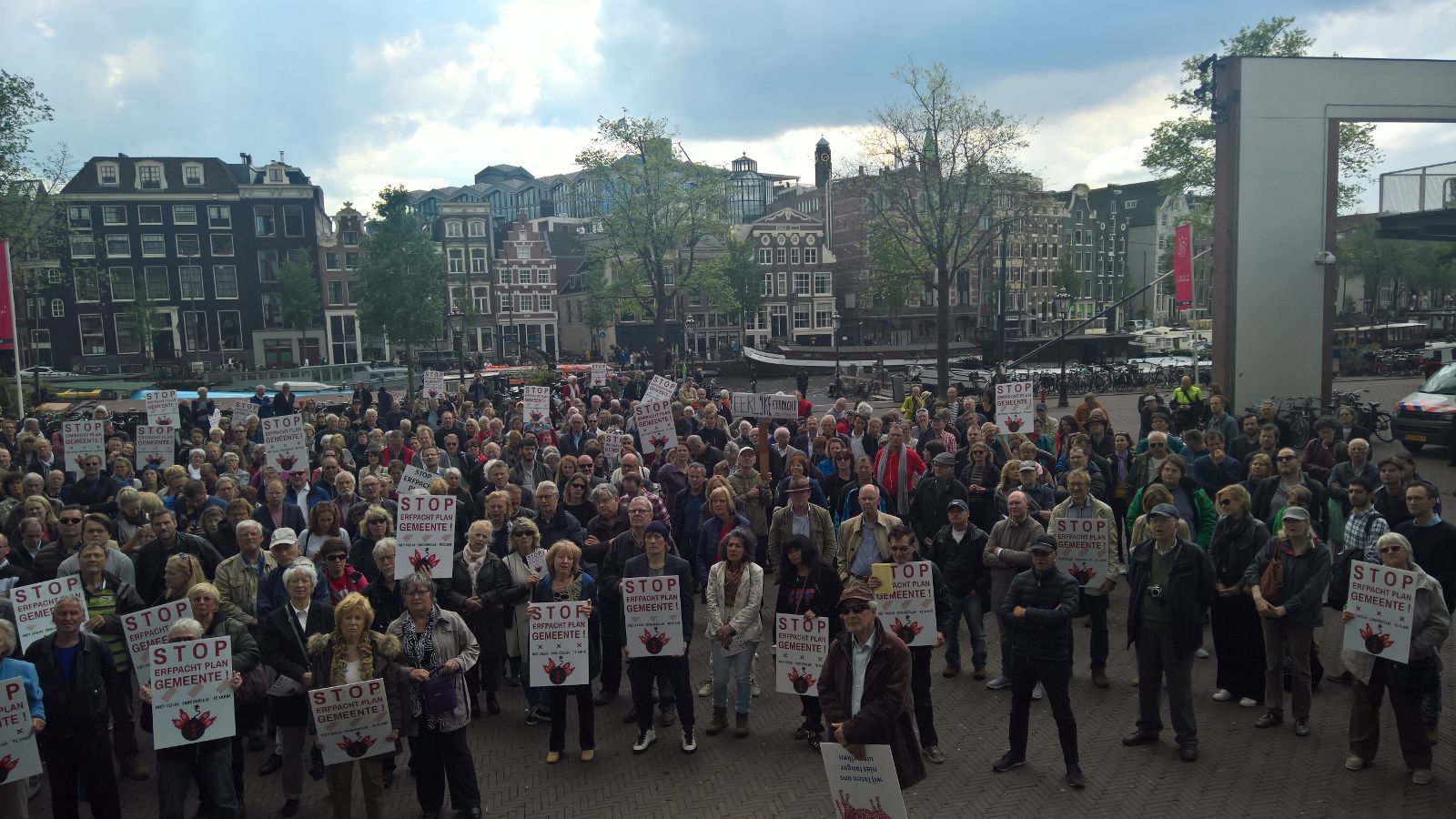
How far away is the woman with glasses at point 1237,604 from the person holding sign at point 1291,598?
19 cm

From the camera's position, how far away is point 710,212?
1903 inches

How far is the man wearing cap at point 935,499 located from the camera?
29.9ft

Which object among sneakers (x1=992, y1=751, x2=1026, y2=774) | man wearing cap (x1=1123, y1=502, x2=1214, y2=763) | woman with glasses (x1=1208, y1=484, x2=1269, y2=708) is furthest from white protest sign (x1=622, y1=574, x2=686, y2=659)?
woman with glasses (x1=1208, y1=484, x2=1269, y2=708)

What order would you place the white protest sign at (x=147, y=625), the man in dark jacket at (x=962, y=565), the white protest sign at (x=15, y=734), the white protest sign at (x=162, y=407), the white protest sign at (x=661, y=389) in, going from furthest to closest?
the white protest sign at (x=661, y=389)
the white protest sign at (x=162, y=407)
the man in dark jacket at (x=962, y=565)
the white protest sign at (x=147, y=625)
the white protest sign at (x=15, y=734)

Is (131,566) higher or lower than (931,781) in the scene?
higher

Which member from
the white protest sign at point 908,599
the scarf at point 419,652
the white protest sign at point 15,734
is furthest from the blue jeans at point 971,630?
the white protest sign at point 15,734

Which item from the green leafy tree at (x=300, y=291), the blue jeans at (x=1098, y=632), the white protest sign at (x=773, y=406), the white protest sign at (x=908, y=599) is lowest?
the blue jeans at (x=1098, y=632)

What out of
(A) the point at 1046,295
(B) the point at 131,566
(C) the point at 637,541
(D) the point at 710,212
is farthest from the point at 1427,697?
(A) the point at 1046,295

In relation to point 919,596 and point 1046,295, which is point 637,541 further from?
point 1046,295

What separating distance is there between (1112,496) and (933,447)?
223 centimetres

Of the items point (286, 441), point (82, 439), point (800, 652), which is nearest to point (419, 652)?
point (800, 652)

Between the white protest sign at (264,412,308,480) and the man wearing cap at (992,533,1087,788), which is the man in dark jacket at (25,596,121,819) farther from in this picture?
the white protest sign at (264,412,308,480)

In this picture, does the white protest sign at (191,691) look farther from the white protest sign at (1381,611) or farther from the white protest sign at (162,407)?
the white protest sign at (162,407)

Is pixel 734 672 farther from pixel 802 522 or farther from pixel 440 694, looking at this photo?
pixel 440 694
